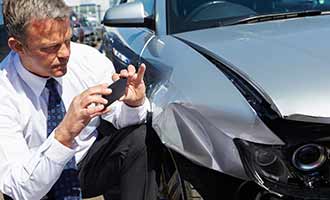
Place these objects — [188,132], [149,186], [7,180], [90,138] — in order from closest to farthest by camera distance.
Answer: [188,132], [7,180], [149,186], [90,138]

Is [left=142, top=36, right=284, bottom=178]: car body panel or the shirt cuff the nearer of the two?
[left=142, top=36, right=284, bottom=178]: car body panel

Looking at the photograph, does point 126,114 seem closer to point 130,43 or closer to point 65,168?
point 65,168

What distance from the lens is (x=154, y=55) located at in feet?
8.33

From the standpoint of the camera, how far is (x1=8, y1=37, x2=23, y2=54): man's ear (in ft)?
6.95

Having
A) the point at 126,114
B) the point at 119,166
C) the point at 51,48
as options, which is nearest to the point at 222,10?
the point at 126,114

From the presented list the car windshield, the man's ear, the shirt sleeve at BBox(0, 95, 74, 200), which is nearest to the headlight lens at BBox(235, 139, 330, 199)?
the shirt sleeve at BBox(0, 95, 74, 200)

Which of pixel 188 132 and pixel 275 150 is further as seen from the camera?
pixel 188 132

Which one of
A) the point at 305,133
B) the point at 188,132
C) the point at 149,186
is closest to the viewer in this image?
the point at 305,133

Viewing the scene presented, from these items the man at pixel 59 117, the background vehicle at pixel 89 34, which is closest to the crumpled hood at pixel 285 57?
the man at pixel 59 117

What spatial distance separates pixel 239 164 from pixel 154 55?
0.96 m

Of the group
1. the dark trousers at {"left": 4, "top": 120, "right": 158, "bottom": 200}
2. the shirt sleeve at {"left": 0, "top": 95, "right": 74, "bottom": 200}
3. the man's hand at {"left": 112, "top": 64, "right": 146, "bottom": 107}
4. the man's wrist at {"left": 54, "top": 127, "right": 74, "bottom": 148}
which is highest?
the man's hand at {"left": 112, "top": 64, "right": 146, "bottom": 107}

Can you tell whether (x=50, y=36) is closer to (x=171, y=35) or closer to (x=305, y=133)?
(x=171, y=35)

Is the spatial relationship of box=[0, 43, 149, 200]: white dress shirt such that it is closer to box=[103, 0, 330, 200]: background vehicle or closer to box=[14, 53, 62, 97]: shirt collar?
box=[14, 53, 62, 97]: shirt collar

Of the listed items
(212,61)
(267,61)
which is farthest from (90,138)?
(267,61)
